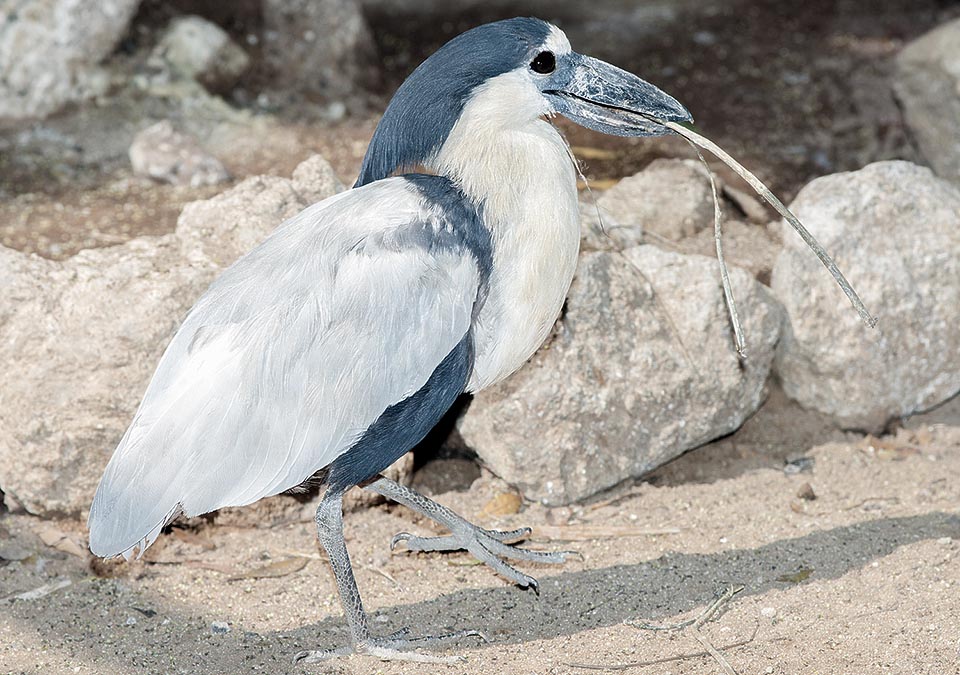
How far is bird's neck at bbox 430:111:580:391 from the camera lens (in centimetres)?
322

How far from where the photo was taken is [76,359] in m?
3.95

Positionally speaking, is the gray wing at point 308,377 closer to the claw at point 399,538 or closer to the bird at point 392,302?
the bird at point 392,302

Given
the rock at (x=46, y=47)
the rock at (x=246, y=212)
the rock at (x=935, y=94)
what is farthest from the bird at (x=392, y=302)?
the rock at (x=46, y=47)

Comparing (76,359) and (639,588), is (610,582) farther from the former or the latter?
(76,359)

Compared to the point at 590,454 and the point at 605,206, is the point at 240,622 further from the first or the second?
the point at 605,206

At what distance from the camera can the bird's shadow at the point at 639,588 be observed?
11.8 ft

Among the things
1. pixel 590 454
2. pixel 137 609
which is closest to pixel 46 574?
pixel 137 609

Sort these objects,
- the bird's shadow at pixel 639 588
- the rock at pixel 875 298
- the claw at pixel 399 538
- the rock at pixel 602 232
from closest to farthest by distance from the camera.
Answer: the bird's shadow at pixel 639 588, the claw at pixel 399 538, the rock at pixel 602 232, the rock at pixel 875 298

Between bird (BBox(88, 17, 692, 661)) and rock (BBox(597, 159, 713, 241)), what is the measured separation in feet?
5.06

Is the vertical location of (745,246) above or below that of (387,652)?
above

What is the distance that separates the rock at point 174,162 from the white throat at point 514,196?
272 centimetres

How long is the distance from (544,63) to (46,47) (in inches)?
155

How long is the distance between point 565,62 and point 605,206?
1586 millimetres

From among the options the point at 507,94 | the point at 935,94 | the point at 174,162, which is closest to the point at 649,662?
the point at 507,94
